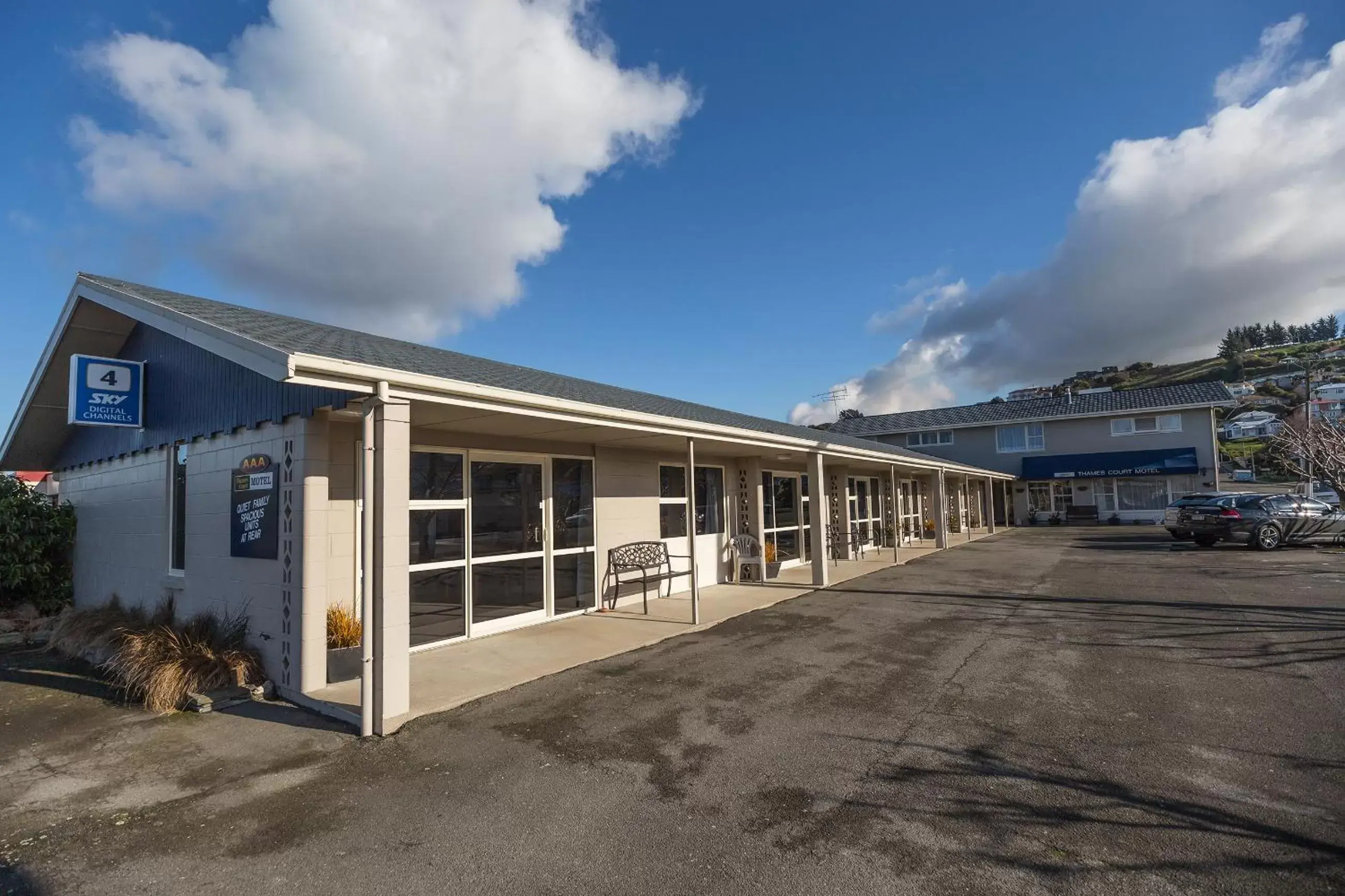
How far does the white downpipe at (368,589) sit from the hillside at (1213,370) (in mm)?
116689

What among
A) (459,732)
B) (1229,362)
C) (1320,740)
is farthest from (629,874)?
(1229,362)

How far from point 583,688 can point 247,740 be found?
2509 millimetres

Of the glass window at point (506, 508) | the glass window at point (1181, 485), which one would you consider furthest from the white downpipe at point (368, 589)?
the glass window at point (1181, 485)

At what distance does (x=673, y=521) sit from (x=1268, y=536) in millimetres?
16233

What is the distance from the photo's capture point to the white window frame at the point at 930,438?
38312 millimetres

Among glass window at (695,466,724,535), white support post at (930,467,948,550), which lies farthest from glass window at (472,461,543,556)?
white support post at (930,467,948,550)

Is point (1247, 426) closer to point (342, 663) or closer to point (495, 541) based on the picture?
point (495, 541)

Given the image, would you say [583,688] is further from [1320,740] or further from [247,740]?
[1320,740]

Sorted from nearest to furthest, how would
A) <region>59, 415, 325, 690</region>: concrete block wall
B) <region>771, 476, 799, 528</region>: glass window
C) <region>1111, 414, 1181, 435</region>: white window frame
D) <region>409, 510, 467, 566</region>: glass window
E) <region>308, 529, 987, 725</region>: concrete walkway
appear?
<region>308, 529, 987, 725</region>: concrete walkway, <region>59, 415, 325, 690</region>: concrete block wall, <region>409, 510, 467, 566</region>: glass window, <region>771, 476, 799, 528</region>: glass window, <region>1111, 414, 1181, 435</region>: white window frame

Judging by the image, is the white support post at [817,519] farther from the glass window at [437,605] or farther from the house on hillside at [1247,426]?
the house on hillside at [1247,426]

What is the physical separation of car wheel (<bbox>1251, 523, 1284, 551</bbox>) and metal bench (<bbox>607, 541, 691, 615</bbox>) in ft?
52.6

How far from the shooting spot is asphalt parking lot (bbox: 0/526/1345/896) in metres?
2.95

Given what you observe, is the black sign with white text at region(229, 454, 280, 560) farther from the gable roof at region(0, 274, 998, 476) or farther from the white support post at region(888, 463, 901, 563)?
the white support post at region(888, 463, 901, 563)

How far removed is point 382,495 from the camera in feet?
15.9
